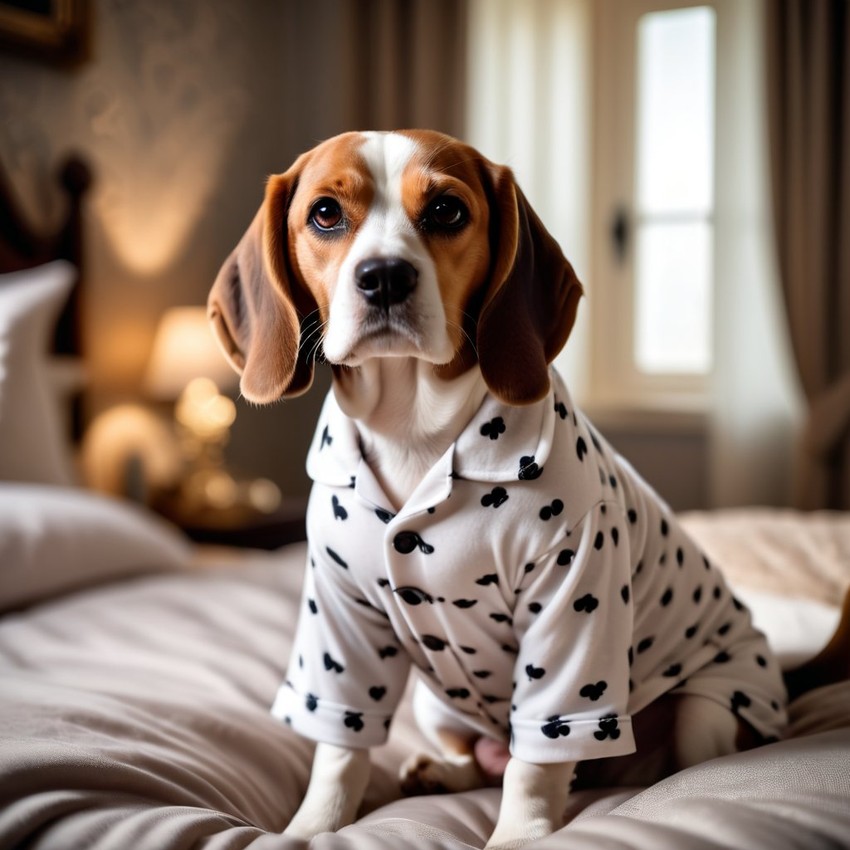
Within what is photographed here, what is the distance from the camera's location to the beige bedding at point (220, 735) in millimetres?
760

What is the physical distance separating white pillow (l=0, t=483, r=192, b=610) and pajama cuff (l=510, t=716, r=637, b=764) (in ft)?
3.59

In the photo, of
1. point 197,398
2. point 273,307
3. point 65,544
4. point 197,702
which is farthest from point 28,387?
point 273,307

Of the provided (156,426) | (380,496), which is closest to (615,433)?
(156,426)

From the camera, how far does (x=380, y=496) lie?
0.95 meters

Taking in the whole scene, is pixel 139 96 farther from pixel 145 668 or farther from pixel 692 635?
pixel 692 635

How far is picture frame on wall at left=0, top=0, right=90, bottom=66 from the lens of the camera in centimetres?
251

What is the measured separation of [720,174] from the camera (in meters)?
3.24

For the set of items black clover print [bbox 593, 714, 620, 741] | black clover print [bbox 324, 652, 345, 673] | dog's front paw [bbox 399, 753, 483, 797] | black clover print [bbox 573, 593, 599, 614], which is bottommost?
dog's front paw [bbox 399, 753, 483, 797]

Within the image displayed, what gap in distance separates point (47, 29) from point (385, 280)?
2294mm

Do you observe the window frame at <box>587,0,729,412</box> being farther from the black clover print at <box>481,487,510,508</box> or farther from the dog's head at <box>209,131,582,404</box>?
the black clover print at <box>481,487,510,508</box>

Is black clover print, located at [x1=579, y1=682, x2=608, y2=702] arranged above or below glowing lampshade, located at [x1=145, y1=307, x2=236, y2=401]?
below

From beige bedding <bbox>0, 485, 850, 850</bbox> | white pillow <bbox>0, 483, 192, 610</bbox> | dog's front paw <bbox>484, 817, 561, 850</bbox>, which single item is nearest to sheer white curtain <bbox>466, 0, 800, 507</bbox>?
beige bedding <bbox>0, 485, 850, 850</bbox>

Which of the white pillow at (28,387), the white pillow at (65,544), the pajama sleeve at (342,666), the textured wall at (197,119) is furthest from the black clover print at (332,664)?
the textured wall at (197,119)

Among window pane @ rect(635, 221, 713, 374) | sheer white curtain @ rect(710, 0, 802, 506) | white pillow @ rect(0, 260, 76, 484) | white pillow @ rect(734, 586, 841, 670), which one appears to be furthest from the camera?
window pane @ rect(635, 221, 713, 374)
